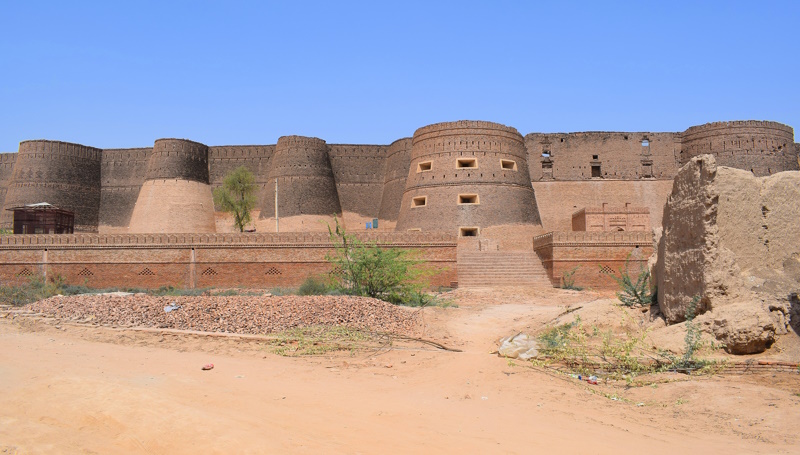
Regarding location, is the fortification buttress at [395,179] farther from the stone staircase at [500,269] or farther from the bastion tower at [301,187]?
the stone staircase at [500,269]

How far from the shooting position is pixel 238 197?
85.2ft

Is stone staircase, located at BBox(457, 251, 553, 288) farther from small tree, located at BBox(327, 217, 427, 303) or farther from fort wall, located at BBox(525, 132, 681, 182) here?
fort wall, located at BBox(525, 132, 681, 182)

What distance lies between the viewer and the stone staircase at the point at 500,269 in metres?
17.1

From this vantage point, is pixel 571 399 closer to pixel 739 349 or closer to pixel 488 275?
pixel 739 349

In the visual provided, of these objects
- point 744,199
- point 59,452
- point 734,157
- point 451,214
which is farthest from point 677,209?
point 734,157

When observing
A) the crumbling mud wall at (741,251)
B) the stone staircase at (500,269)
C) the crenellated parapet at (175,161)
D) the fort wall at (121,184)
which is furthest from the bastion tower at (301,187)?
the crumbling mud wall at (741,251)

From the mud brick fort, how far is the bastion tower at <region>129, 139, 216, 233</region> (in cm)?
6

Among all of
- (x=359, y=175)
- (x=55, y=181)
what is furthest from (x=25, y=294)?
(x=359, y=175)

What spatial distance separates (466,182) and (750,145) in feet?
38.1

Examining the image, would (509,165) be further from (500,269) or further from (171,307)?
(171,307)

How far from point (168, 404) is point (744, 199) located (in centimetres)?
526

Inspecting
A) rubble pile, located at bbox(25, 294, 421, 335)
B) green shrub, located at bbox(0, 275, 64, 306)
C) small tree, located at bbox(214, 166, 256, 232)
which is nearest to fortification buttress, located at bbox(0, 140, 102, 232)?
small tree, located at bbox(214, 166, 256, 232)

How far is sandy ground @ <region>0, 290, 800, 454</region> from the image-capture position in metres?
3.72

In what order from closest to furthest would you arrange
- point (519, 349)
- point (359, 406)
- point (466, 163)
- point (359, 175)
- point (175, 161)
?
point (359, 406), point (519, 349), point (466, 163), point (175, 161), point (359, 175)
